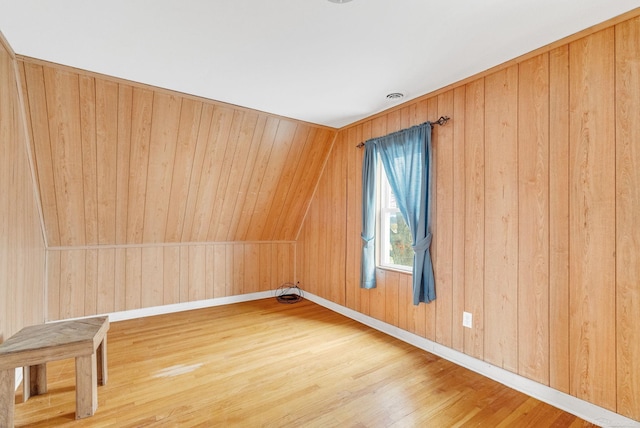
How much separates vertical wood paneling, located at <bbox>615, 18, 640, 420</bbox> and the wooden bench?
A: 3076 millimetres

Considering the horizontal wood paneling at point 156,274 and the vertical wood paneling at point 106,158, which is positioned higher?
the vertical wood paneling at point 106,158

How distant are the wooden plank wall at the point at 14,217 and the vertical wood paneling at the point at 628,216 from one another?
3.65m

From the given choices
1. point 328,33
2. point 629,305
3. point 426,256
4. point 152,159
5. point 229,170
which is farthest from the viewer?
point 229,170

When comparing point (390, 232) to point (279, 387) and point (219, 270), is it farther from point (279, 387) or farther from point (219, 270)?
point (219, 270)

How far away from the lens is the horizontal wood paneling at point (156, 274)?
3.17 metres

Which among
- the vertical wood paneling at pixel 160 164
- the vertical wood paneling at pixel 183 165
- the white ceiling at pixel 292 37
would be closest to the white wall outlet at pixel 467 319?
the white ceiling at pixel 292 37

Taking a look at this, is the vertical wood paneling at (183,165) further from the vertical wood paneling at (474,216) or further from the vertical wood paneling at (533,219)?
the vertical wood paneling at (533,219)

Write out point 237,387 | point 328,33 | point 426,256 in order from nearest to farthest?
point 328,33
point 237,387
point 426,256

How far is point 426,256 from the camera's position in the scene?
2.62 metres

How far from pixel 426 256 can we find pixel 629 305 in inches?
49.2

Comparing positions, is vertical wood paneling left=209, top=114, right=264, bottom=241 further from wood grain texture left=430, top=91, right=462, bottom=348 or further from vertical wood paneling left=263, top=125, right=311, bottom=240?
wood grain texture left=430, top=91, right=462, bottom=348

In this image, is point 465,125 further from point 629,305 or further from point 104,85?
point 104,85

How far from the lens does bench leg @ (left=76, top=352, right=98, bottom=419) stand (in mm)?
1758

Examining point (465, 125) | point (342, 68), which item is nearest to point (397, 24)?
point (342, 68)
